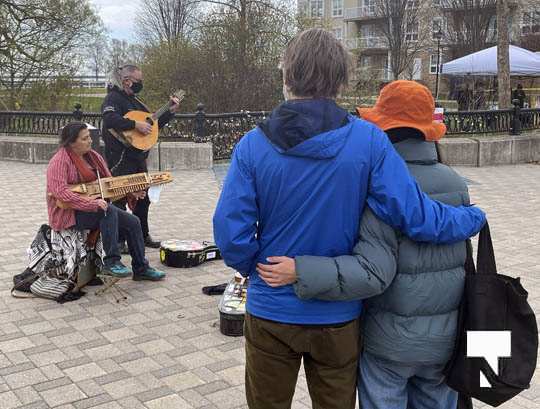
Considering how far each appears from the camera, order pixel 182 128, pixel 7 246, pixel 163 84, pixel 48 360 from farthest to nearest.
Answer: pixel 163 84 → pixel 182 128 → pixel 7 246 → pixel 48 360

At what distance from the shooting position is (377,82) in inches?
719

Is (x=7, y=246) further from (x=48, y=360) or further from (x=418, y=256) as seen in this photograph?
(x=418, y=256)

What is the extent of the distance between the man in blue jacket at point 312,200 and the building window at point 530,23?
4468 centimetres

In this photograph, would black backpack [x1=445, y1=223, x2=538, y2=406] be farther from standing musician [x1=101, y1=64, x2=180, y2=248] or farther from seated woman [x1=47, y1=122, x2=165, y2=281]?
standing musician [x1=101, y1=64, x2=180, y2=248]

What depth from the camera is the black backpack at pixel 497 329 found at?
7.62 ft

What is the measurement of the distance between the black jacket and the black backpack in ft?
15.5

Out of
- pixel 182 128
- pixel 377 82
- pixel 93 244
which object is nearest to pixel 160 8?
pixel 377 82

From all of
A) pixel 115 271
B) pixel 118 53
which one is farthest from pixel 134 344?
pixel 118 53

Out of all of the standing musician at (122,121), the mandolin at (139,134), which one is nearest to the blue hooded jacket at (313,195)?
the standing musician at (122,121)

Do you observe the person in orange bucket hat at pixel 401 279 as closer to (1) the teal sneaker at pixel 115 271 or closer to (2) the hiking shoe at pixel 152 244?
(1) the teal sneaker at pixel 115 271

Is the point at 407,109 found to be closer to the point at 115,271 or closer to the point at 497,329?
the point at 497,329

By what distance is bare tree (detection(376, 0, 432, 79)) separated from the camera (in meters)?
44.0

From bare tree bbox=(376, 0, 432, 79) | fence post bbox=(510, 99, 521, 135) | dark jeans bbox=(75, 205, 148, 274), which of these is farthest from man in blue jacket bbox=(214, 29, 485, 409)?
bare tree bbox=(376, 0, 432, 79)

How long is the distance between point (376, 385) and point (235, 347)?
210 centimetres
